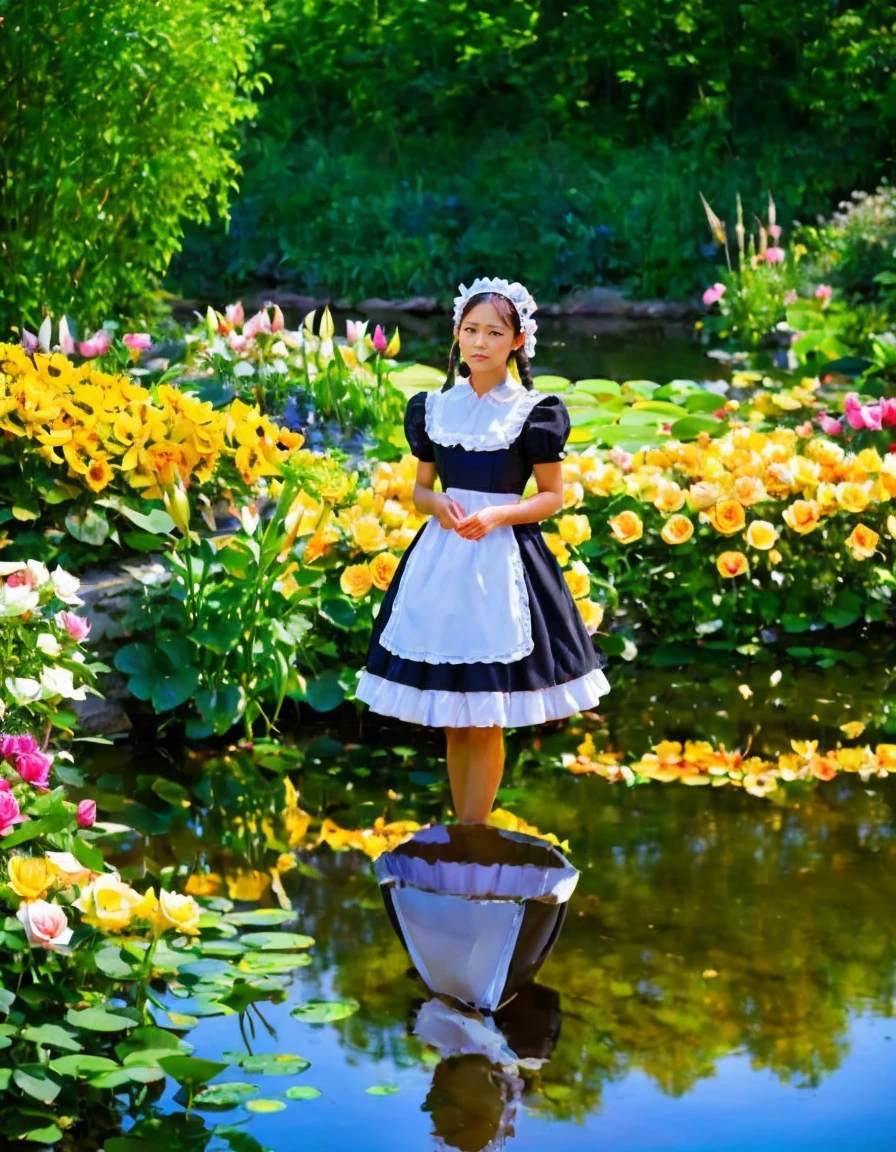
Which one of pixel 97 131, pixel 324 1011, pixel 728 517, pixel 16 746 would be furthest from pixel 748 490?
pixel 97 131

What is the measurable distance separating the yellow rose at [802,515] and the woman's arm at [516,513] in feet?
6.57

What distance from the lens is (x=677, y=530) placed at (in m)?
5.66

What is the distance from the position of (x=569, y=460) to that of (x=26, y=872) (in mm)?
3378

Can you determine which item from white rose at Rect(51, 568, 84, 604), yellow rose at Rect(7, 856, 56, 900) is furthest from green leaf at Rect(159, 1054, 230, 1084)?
white rose at Rect(51, 568, 84, 604)

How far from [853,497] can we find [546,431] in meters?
2.26

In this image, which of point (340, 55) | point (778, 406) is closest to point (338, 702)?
point (778, 406)

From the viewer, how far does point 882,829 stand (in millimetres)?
4492

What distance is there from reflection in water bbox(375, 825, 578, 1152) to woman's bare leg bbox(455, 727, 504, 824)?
258 mm

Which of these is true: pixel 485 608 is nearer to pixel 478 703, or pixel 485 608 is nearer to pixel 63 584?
pixel 478 703

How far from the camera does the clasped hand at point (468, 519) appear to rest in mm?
3789

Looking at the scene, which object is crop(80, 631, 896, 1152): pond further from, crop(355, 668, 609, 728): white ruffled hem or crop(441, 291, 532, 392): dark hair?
crop(441, 291, 532, 392): dark hair

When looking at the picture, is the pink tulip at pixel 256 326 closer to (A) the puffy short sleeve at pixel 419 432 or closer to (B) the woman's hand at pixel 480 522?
(A) the puffy short sleeve at pixel 419 432

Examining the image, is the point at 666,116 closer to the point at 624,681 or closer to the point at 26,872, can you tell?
the point at 624,681

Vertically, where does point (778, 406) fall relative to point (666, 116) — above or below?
below
